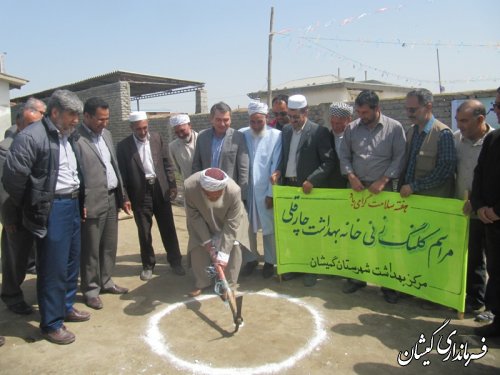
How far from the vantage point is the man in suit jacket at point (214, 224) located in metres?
3.92

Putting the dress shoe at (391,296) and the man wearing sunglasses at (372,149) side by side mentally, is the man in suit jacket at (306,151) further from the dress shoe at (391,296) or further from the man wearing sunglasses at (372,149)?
the dress shoe at (391,296)

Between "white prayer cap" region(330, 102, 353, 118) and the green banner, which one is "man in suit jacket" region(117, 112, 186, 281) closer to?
the green banner

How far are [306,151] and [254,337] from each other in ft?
6.42

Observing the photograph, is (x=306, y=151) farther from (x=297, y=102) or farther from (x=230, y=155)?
(x=230, y=155)

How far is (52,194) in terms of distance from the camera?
3.20 metres

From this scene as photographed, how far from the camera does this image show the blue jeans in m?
3.26

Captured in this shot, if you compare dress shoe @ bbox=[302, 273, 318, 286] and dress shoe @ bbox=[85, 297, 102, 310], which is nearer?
dress shoe @ bbox=[85, 297, 102, 310]

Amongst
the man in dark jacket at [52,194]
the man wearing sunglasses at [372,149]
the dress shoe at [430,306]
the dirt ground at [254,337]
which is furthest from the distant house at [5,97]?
the dress shoe at [430,306]

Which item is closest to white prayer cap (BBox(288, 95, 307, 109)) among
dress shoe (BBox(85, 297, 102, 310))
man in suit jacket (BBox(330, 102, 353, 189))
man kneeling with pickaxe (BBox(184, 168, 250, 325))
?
man in suit jacket (BBox(330, 102, 353, 189))

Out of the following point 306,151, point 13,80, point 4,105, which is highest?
point 13,80

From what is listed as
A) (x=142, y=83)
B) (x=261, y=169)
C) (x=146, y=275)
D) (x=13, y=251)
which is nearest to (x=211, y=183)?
(x=261, y=169)

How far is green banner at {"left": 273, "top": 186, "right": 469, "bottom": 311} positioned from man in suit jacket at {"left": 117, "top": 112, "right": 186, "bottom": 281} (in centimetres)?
136

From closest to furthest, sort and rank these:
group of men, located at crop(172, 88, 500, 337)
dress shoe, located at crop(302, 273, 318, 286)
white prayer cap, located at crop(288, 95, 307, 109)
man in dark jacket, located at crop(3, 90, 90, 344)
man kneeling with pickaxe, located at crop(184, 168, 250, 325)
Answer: man in dark jacket, located at crop(3, 90, 90, 344) → group of men, located at crop(172, 88, 500, 337) → man kneeling with pickaxe, located at crop(184, 168, 250, 325) → white prayer cap, located at crop(288, 95, 307, 109) → dress shoe, located at crop(302, 273, 318, 286)

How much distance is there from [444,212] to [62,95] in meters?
3.32
